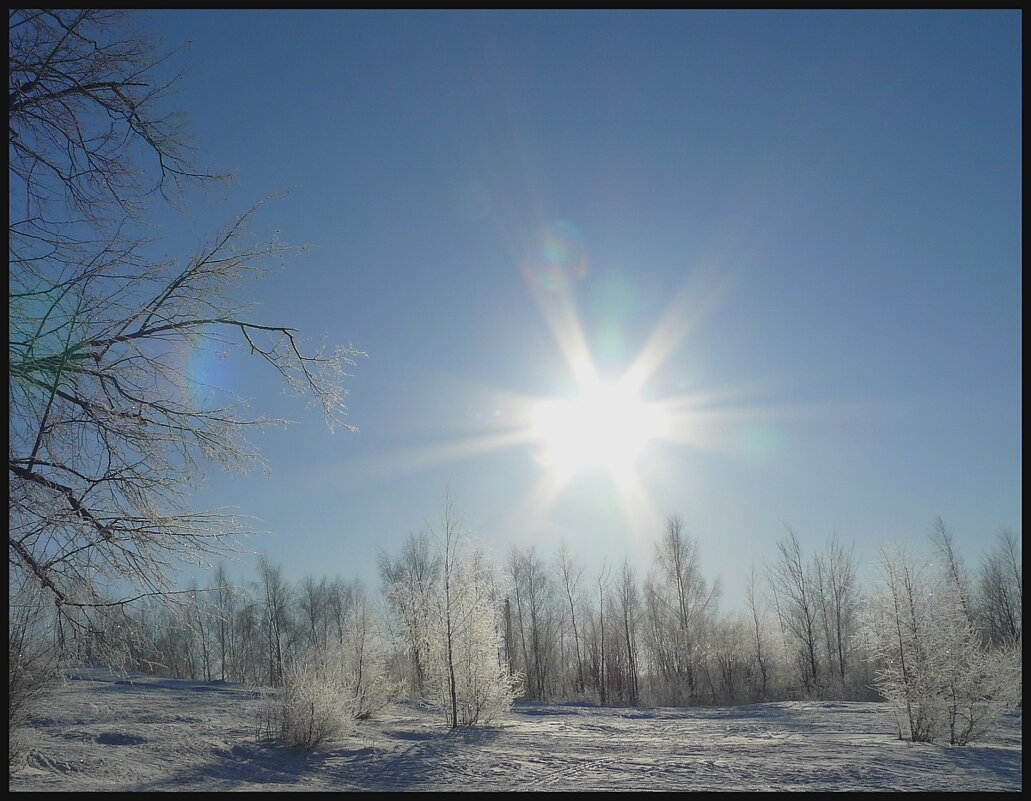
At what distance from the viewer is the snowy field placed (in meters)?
9.80

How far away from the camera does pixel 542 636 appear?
158 feet

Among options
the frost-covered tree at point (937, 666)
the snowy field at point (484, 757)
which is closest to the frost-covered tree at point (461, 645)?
the snowy field at point (484, 757)

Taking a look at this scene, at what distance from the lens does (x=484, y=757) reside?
12797 millimetres

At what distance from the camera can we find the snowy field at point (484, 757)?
32.2ft

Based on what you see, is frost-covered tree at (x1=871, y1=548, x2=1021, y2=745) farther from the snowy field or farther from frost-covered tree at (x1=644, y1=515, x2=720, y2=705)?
frost-covered tree at (x1=644, y1=515, x2=720, y2=705)

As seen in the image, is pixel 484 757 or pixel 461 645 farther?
pixel 461 645

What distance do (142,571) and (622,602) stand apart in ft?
149

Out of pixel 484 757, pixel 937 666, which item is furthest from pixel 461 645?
pixel 937 666

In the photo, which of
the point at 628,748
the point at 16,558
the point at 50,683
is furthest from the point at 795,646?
the point at 16,558

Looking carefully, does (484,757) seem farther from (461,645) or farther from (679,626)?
(679,626)

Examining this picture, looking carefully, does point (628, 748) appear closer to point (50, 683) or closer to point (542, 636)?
point (50, 683)

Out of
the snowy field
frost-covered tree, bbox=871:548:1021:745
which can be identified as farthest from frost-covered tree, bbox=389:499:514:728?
frost-covered tree, bbox=871:548:1021:745

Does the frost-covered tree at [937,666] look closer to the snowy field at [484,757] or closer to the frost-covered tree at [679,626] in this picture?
the snowy field at [484,757]

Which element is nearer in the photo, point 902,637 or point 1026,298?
point 1026,298
